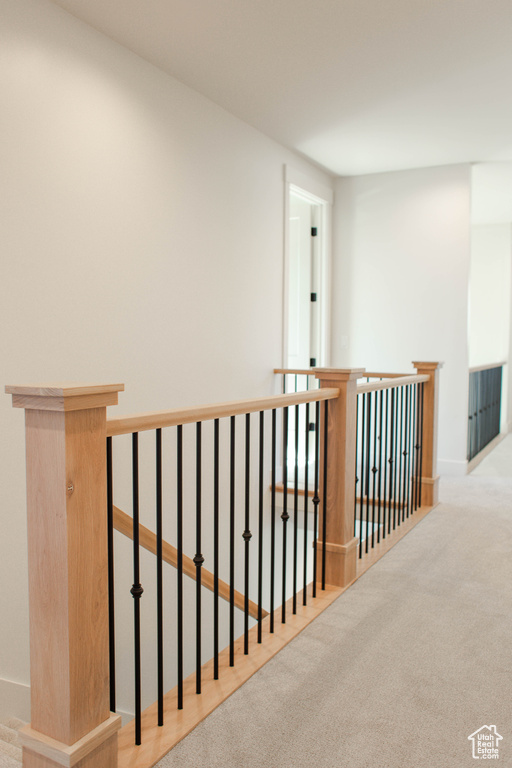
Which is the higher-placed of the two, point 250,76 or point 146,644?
point 250,76

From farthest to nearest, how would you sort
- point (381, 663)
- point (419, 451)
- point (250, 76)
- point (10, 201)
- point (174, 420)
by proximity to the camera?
1. point (419, 451)
2. point (250, 76)
3. point (10, 201)
4. point (381, 663)
5. point (174, 420)

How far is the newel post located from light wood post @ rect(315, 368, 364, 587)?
1.37 meters

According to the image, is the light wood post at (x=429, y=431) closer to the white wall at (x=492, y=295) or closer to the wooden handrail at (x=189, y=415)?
the wooden handrail at (x=189, y=415)

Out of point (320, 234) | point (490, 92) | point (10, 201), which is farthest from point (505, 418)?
point (10, 201)

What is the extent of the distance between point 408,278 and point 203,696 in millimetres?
4359

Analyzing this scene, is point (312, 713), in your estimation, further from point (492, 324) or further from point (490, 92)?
point (492, 324)

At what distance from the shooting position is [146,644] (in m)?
3.69

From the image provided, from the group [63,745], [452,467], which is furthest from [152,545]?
[452,467]

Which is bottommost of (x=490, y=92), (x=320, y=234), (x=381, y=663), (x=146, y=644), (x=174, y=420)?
(x=146, y=644)

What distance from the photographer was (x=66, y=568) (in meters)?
1.26

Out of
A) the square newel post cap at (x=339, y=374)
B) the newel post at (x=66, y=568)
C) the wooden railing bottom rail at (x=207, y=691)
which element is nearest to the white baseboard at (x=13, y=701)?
the wooden railing bottom rail at (x=207, y=691)

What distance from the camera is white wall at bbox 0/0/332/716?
269 centimetres

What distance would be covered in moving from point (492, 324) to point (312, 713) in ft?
22.3

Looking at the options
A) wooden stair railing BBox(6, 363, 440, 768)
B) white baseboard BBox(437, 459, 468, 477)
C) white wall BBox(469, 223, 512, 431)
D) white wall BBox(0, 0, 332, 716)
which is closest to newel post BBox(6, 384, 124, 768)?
wooden stair railing BBox(6, 363, 440, 768)
